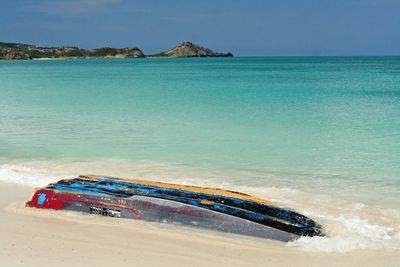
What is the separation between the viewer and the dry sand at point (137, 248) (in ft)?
17.7

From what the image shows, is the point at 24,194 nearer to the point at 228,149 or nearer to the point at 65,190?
the point at 65,190

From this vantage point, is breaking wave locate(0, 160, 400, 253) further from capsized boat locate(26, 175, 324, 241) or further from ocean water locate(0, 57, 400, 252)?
capsized boat locate(26, 175, 324, 241)

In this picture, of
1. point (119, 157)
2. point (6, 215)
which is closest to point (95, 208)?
point (6, 215)

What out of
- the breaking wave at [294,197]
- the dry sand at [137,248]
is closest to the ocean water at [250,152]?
the breaking wave at [294,197]

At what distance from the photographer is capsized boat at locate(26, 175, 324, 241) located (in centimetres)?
630

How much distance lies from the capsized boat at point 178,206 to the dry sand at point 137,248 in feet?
0.47

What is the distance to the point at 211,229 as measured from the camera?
21.1 ft

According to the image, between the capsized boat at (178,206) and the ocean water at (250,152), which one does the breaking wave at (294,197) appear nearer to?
the ocean water at (250,152)

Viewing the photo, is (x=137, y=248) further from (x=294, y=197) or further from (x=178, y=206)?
(x=294, y=197)

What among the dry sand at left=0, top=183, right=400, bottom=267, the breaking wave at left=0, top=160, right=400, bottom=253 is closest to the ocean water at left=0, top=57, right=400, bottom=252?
the breaking wave at left=0, top=160, right=400, bottom=253

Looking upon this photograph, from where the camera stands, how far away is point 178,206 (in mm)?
6770

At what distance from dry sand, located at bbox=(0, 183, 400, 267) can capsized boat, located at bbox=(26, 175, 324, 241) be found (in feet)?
0.47

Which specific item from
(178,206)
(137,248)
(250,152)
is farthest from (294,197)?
(250,152)

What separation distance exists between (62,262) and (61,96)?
2432 cm
